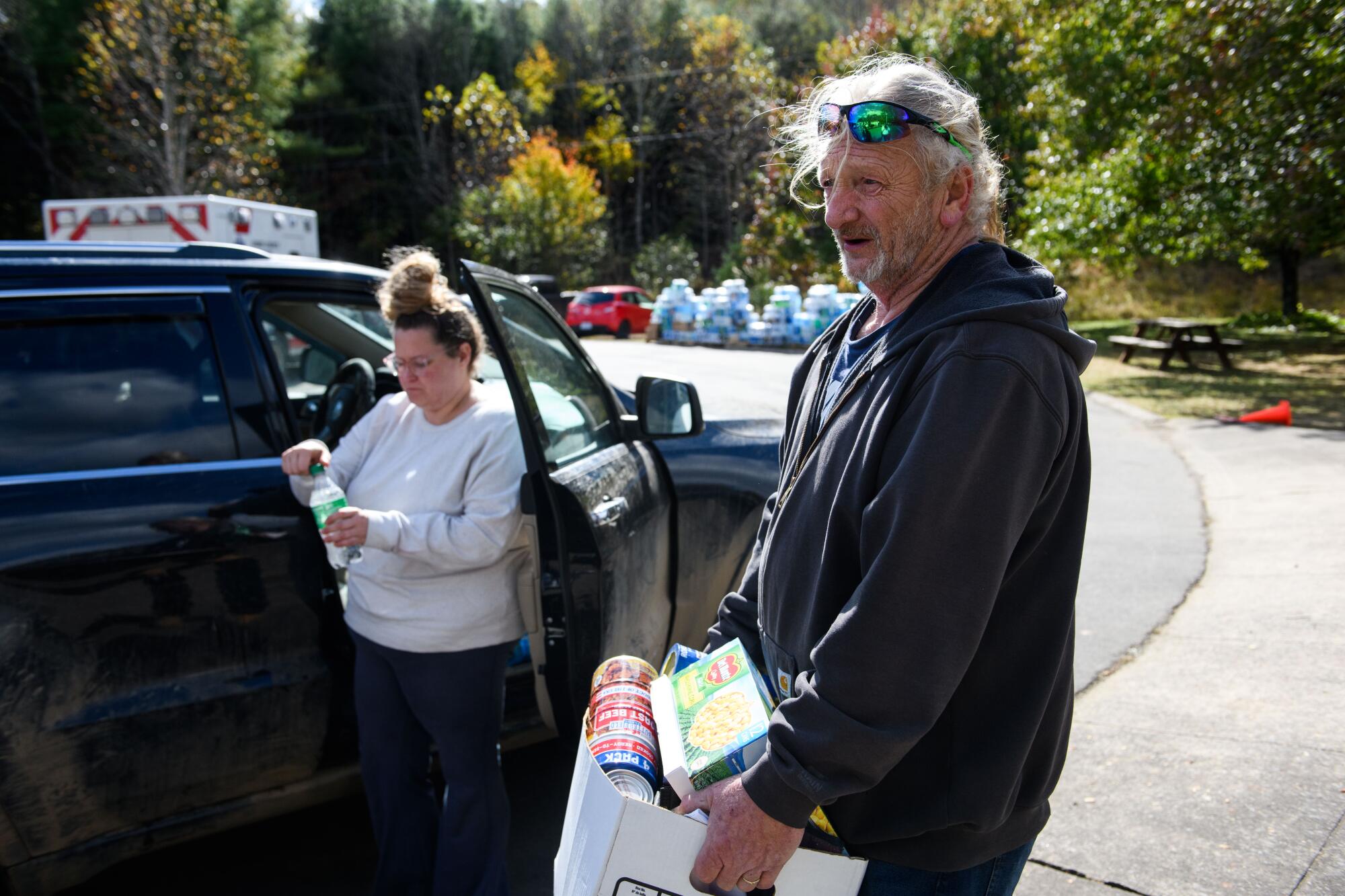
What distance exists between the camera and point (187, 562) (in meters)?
2.60

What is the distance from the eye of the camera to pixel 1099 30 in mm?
14812

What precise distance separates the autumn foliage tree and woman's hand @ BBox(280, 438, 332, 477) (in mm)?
24813

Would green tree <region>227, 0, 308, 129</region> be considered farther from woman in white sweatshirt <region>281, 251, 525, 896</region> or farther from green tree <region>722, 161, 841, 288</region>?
woman in white sweatshirt <region>281, 251, 525, 896</region>

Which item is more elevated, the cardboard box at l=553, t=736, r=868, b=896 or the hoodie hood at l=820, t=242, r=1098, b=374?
the hoodie hood at l=820, t=242, r=1098, b=374

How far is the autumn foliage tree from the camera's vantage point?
923 inches

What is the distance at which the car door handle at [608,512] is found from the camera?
272cm

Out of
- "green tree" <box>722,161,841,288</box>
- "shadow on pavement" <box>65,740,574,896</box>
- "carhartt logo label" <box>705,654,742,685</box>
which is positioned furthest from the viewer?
"green tree" <box>722,161,841,288</box>

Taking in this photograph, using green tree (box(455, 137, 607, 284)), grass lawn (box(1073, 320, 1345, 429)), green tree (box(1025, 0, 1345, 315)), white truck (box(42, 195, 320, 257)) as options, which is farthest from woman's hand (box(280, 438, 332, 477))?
green tree (box(455, 137, 607, 284))

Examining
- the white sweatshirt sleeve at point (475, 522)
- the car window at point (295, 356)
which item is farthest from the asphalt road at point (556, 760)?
the car window at point (295, 356)

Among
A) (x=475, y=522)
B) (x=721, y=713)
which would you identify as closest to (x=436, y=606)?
(x=475, y=522)

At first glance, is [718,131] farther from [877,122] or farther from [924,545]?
[924,545]

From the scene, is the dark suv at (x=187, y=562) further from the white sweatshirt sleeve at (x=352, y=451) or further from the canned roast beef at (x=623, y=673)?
the canned roast beef at (x=623, y=673)

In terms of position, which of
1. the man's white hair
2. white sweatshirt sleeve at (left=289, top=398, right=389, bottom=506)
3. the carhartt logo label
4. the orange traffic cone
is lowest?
the orange traffic cone

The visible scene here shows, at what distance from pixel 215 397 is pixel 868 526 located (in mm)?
2180
